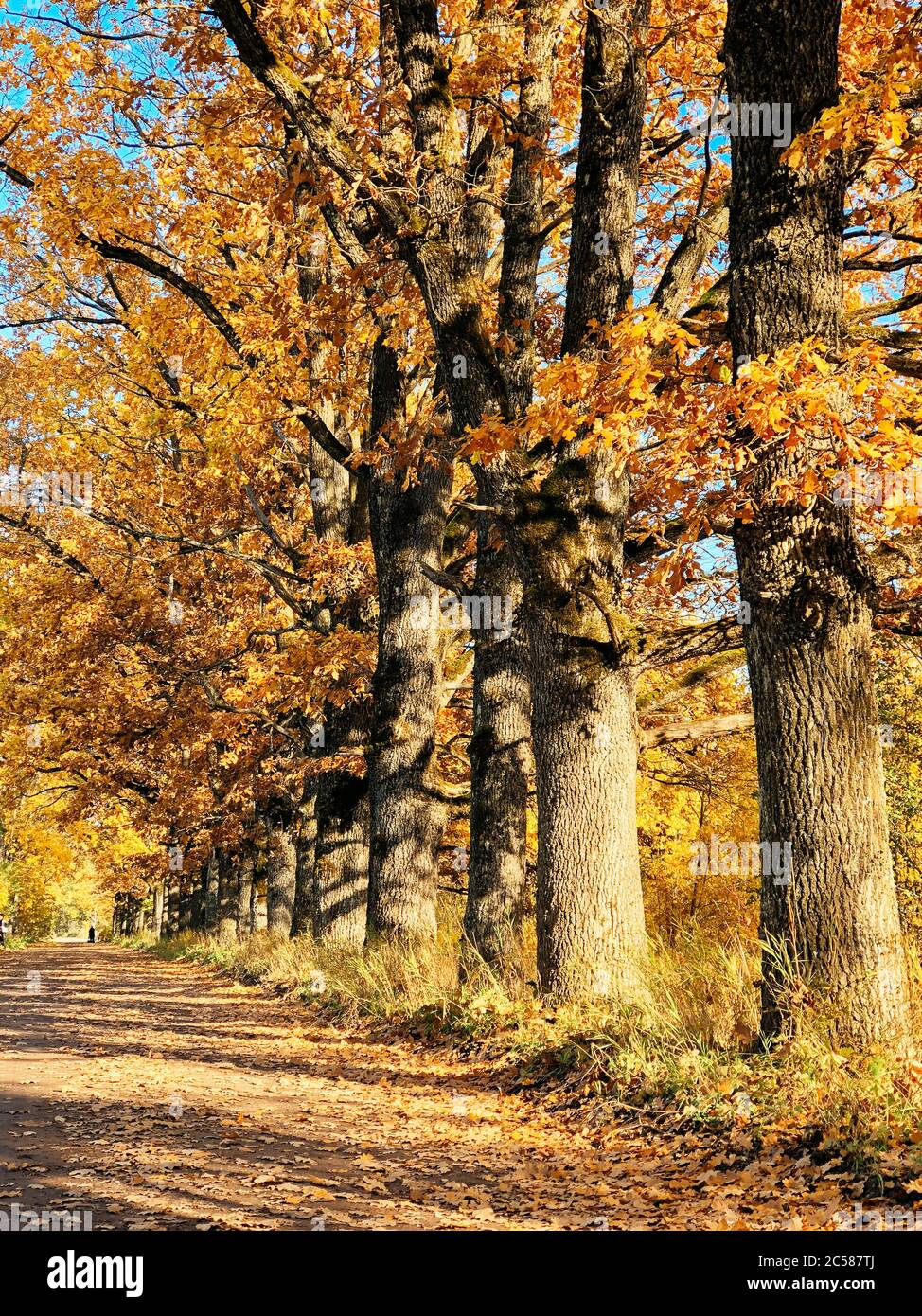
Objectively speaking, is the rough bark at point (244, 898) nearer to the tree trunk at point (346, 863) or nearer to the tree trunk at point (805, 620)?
the tree trunk at point (346, 863)

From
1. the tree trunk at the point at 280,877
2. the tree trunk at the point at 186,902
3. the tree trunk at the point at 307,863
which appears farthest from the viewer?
the tree trunk at the point at 186,902

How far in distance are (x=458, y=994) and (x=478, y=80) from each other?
27.4 ft

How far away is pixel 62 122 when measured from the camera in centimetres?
1421

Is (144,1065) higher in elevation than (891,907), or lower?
lower

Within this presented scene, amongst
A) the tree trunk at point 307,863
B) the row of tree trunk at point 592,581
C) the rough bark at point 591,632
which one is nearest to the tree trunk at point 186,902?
the tree trunk at point 307,863

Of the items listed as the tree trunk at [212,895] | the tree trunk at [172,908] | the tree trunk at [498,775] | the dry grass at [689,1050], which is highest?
the tree trunk at [498,775]

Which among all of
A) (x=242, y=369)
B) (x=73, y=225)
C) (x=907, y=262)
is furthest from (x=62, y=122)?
(x=907, y=262)

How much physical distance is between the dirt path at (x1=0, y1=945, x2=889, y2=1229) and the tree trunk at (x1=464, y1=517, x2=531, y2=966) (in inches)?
61.4

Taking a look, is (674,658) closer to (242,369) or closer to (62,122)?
(242,369)

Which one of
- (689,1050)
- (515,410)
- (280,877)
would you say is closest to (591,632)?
(515,410)

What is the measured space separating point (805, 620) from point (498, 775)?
5691mm

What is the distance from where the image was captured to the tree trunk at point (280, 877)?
24844 mm

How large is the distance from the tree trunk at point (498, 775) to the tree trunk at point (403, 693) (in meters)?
1.54

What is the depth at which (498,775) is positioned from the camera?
1132 centimetres
